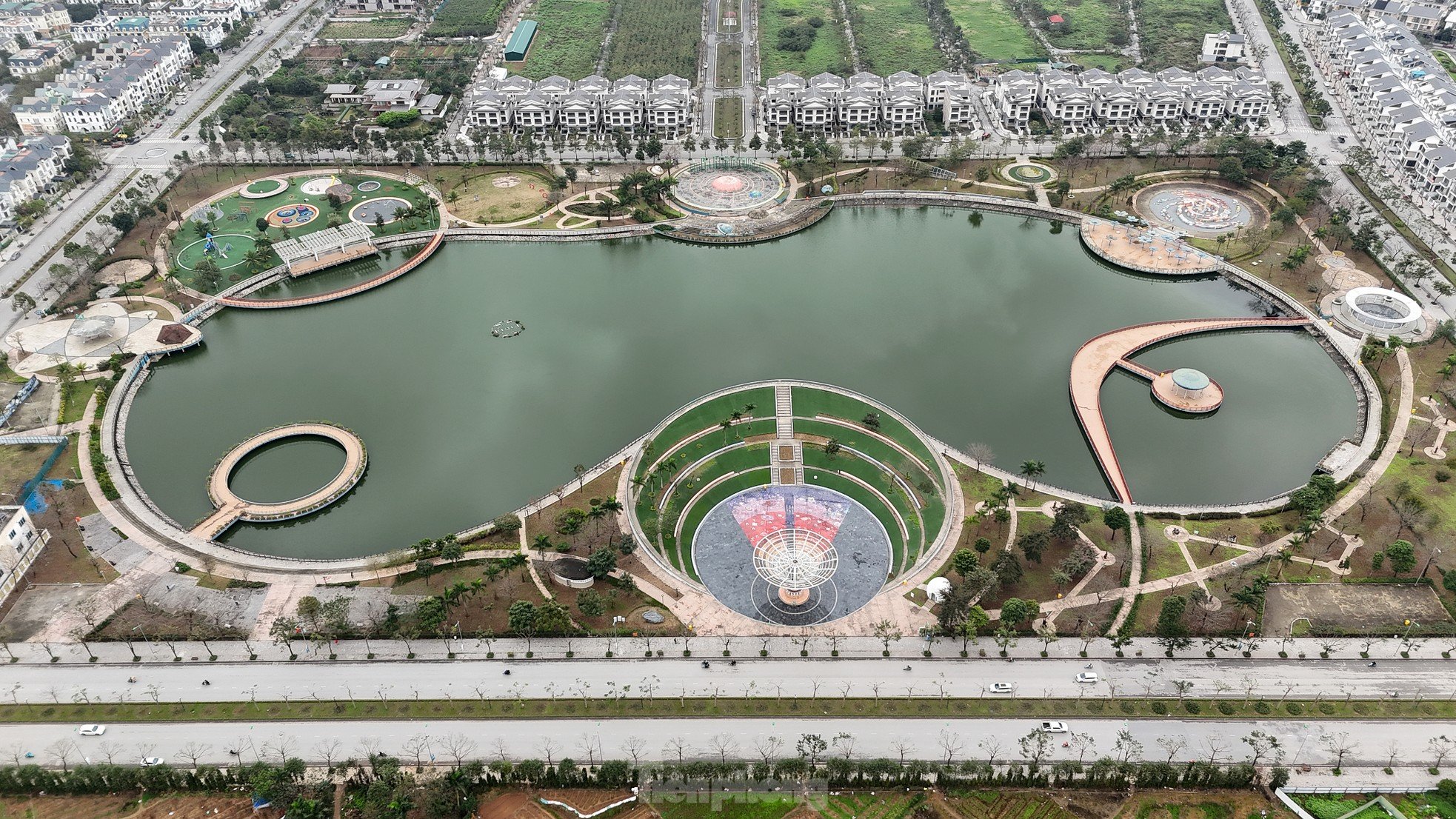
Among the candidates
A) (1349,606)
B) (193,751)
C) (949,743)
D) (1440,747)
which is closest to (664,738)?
(949,743)

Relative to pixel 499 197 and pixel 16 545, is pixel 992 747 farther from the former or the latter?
pixel 499 197

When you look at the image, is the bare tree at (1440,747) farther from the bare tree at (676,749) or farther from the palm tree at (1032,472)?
the bare tree at (676,749)

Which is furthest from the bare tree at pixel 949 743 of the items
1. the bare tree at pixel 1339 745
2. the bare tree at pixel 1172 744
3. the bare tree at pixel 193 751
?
the bare tree at pixel 193 751

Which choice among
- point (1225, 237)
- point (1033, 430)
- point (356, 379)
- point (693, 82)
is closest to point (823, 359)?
point (1033, 430)

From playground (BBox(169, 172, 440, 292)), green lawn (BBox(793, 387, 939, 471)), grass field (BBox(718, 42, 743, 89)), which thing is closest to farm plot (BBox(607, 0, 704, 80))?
grass field (BBox(718, 42, 743, 89))

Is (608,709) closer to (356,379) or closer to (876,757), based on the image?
(876,757)
